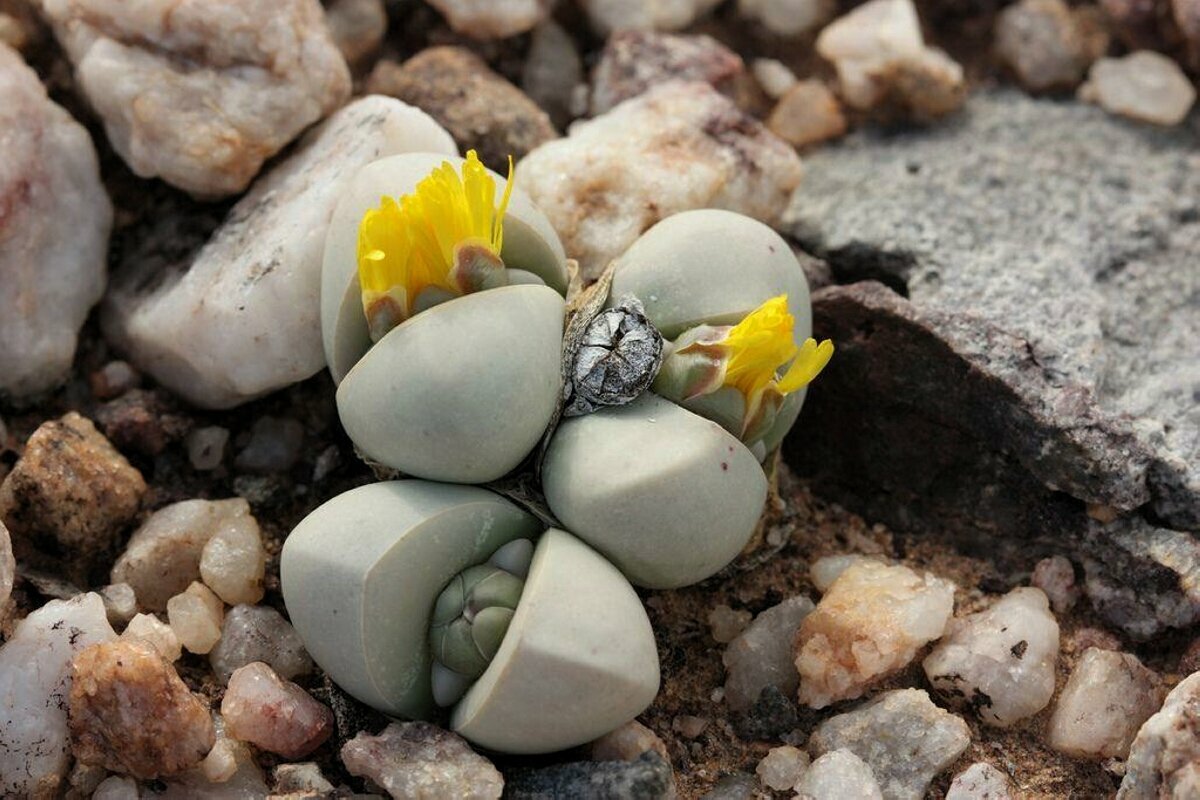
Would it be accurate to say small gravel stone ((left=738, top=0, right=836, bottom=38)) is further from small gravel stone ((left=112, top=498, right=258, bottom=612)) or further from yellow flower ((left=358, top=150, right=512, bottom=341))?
small gravel stone ((left=112, top=498, right=258, bottom=612))

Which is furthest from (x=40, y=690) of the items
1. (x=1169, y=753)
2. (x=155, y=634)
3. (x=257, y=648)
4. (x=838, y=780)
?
(x=1169, y=753)

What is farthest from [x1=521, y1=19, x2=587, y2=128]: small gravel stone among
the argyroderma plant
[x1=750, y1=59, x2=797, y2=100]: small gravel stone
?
the argyroderma plant

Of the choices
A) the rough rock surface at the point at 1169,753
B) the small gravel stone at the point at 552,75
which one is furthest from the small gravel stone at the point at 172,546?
the rough rock surface at the point at 1169,753

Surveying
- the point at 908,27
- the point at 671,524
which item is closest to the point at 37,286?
the point at 671,524

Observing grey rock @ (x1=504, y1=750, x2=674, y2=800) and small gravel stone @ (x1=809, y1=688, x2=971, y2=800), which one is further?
small gravel stone @ (x1=809, y1=688, x2=971, y2=800)

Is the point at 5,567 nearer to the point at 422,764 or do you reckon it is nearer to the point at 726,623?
the point at 422,764

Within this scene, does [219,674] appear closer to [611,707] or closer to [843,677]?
[611,707]
